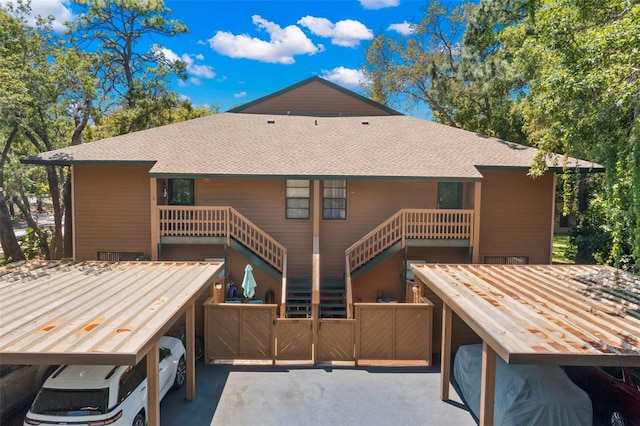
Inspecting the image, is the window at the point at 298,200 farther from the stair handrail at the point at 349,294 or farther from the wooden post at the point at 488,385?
the wooden post at the point at 488,385

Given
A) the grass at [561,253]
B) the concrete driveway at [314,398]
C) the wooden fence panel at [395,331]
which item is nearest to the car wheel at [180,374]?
the concrete driveway at [314,398]

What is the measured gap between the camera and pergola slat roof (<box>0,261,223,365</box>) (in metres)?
4.94

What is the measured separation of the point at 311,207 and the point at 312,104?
6.76 m

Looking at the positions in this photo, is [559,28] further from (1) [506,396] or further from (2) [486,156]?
(1) [506,396]

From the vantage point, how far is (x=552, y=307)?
6.93m

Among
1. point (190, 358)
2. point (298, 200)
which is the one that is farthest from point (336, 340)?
point (298, 200)

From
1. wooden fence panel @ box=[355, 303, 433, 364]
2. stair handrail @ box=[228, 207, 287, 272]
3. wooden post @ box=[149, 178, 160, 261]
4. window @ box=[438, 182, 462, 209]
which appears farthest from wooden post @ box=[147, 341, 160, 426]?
window @ box=[438, 182, 462, 209]

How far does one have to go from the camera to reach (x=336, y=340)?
1005 cm

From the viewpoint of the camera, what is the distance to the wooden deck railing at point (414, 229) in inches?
497

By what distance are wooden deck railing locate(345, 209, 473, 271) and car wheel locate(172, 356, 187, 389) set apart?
578 centimetres

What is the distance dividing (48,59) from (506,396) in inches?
823

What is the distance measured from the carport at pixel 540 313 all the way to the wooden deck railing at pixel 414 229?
2.50 m

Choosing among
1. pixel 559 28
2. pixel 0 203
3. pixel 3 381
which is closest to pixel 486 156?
pixel 559 28

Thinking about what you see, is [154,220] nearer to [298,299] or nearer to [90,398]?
[298,299]
